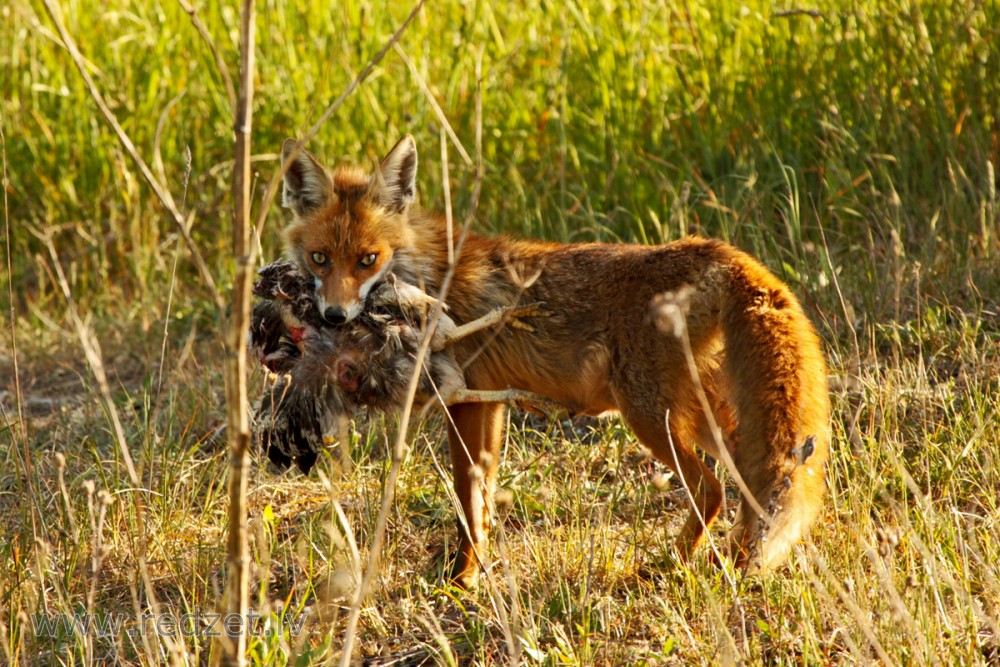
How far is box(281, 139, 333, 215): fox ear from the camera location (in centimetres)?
433

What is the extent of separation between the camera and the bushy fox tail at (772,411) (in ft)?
9.41

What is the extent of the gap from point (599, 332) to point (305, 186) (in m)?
1.43

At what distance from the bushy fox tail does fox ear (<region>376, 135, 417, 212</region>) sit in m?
1.45

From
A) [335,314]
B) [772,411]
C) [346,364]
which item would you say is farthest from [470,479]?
[772,411]

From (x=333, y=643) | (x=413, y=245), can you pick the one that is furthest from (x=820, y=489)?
(x=413, y=245)

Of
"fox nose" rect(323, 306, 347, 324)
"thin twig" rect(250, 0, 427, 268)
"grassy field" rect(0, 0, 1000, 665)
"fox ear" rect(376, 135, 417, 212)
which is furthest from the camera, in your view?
"fox ear" rect(376, 135, 417, 212)

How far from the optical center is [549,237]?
6.00 m

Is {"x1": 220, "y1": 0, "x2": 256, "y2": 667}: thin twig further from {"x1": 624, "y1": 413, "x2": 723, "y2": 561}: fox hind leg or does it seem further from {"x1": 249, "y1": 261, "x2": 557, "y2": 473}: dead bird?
{"x1": 624, "y1": 413, "x2": 723, "y2": 561}: fox hind leg

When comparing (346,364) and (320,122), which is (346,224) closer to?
(346,364)

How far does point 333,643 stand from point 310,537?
43 centimetres

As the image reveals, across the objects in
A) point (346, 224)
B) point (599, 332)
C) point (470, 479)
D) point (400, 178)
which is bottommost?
point (470, 479)

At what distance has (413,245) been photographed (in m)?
4.20

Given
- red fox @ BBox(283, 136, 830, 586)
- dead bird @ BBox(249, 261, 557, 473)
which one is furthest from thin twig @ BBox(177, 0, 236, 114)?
dead bird @ BBox(249, 261, 557, 473)

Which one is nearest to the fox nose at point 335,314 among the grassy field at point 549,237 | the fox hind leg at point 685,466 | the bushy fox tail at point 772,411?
the grassy field at point 549,237
